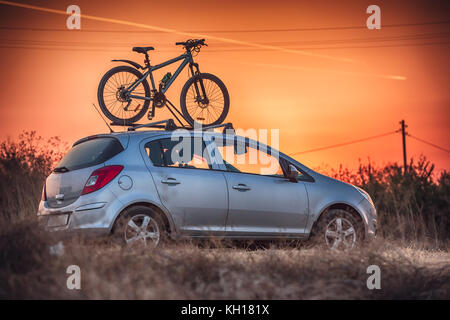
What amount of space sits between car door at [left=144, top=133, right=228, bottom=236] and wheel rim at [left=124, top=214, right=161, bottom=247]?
1.00 ft

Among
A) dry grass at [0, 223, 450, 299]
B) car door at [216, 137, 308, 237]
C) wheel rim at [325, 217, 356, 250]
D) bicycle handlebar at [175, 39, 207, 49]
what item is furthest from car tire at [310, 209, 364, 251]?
bicycle handlebar at [175, 39, 207, 49]

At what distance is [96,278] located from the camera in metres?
6.63

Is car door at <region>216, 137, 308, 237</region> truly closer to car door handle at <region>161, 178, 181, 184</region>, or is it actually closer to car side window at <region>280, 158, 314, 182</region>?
Answer: car side window at <region>280, 158, 314, 182</region>

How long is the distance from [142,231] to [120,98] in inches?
136

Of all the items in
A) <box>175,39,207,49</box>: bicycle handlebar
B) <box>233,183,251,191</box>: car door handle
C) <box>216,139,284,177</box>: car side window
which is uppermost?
<box>175,39,207,49</box>: bicycle handlebar

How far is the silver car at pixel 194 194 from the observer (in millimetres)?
8234

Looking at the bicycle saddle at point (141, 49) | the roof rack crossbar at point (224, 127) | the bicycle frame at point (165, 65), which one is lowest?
the roof rack crossbar at point (224, 127)

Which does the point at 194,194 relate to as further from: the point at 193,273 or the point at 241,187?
the point at 193,273

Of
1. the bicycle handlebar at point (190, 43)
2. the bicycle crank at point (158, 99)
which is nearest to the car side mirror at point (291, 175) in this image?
the bicycle crank at point (158, 99)

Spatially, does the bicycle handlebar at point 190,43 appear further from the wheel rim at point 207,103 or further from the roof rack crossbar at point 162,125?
the roof rack crossbar at point 162,125

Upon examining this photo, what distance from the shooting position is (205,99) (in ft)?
37.6

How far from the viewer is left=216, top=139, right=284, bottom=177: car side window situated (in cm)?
930

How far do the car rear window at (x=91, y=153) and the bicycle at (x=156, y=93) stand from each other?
181 cm
